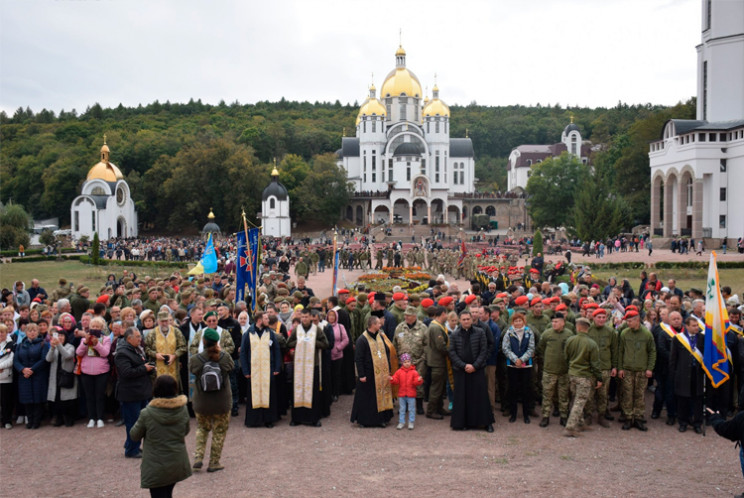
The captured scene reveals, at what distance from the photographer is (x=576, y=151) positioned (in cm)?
9125

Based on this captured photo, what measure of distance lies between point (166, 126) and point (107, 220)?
4045 centimetres

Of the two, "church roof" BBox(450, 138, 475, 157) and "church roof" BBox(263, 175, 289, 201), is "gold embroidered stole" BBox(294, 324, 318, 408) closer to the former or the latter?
"church roof" BBox(263, 175, 289, 201)

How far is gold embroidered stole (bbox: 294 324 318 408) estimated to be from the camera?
8359 millimetres

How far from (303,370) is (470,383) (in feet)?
6.83

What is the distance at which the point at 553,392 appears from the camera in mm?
8312

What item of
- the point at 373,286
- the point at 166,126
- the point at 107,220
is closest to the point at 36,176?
the point at 107,220

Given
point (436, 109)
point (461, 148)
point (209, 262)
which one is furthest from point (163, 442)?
point (461, 148)

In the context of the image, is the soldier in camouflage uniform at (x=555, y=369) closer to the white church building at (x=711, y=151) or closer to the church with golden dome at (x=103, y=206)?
the white church building at (x=711, y=151)

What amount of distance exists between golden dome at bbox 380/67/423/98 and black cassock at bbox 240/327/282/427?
231 feet

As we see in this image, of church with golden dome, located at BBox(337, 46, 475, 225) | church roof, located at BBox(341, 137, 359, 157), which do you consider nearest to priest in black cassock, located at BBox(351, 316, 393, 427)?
church with golden dome, located at BBox(337, 46, 475, 225)

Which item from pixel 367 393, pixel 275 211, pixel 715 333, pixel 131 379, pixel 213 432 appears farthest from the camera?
pixel 275 211

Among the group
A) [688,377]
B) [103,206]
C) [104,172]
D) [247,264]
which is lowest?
[688,377]

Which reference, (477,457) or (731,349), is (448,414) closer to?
(477,457)

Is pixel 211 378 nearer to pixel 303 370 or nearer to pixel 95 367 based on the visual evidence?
pixel 303 370
